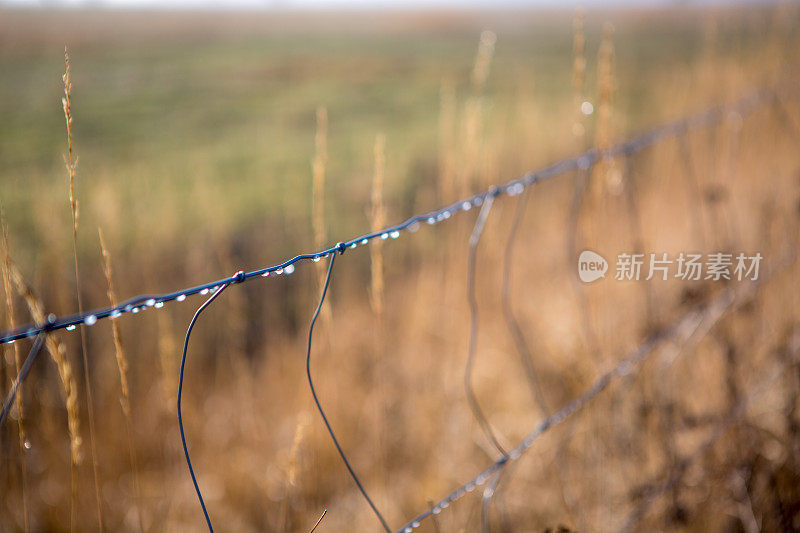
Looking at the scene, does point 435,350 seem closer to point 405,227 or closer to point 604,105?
point 604,105

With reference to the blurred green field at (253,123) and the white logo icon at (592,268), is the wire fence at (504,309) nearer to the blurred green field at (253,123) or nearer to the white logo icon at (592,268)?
the white logo icon at (592,268)

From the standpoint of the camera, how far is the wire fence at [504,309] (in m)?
0.63

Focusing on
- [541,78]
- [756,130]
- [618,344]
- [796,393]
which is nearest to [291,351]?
[618,344]

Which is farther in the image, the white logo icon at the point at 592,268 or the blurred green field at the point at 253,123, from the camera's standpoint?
the blurred green field at the point at 253,123

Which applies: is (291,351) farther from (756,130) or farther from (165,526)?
(756,130)

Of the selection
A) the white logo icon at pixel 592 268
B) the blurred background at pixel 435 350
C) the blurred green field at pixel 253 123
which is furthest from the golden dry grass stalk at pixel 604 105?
the blurred green field at pixel 253 123

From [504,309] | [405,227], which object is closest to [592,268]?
[504,309]

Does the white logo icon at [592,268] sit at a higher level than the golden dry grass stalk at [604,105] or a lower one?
lower

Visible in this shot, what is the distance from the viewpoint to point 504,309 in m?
1.65

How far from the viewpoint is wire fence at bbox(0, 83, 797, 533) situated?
0.63m

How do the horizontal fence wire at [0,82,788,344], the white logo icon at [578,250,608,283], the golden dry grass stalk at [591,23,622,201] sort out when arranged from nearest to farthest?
the horizontal fence wire at [0,82,788,344] → the golden dry grass stalk at [591,23,622,201] → the white logo icon at [578,250,608,283]
